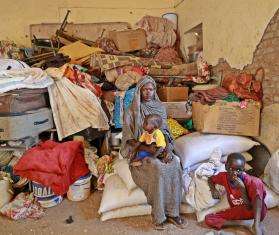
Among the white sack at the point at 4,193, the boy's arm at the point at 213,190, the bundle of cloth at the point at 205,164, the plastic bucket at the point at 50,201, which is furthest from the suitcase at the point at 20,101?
the boy's arm at the point at 213,190

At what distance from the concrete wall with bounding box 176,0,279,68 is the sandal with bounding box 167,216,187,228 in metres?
2.08

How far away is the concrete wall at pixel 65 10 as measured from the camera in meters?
6.63

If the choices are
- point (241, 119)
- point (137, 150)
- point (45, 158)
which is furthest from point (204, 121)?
point (45, 158)

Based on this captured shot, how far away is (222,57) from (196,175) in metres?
2.18

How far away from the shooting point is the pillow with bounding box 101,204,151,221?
2707mm

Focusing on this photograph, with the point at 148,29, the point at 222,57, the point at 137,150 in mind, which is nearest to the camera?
the point at 137,150

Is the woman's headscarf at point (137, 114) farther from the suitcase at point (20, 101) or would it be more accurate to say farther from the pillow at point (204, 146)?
the suitcase at point (20, 101)

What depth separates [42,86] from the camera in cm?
372

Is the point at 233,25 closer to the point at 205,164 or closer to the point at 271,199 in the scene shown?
the point at 205,164

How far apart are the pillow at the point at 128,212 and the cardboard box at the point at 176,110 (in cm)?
170

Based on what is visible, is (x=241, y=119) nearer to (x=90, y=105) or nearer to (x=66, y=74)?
(x=90, y=105)

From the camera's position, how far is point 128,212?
2.73 meters

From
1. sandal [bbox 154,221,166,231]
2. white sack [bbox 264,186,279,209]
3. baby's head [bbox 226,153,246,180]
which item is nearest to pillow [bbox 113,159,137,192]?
sandal [bbox 154,221,166,231]

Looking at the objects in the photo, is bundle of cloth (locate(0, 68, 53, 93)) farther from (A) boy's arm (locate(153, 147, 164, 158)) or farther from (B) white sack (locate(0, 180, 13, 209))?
(A) boy's arm (locate(153, 147, 164, 158))
